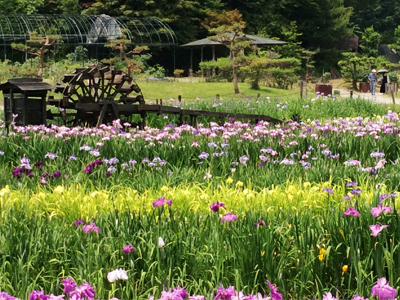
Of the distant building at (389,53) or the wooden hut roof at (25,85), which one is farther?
the distant building at (389,53)

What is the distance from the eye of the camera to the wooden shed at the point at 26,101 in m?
9.71

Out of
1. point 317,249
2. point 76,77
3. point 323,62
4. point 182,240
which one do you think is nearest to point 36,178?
point 182,240

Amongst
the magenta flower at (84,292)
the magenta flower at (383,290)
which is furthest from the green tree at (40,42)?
the magenta flower at (383,290)

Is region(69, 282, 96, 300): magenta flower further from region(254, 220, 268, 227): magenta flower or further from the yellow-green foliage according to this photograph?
the yellow-green foliage

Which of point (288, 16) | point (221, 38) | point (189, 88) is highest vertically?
point (288, 16)

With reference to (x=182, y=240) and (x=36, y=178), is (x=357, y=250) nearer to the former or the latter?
(x=182, y=240)

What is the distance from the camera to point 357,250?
116 inches

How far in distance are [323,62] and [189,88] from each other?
2261cm

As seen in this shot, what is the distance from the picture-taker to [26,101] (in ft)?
32.0

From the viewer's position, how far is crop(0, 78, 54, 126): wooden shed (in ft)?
31.9

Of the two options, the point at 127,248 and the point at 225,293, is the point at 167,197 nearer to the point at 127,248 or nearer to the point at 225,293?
the point at 127,248

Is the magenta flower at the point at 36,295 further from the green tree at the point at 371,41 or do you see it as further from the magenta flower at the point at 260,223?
the green tree at the point at 371,41

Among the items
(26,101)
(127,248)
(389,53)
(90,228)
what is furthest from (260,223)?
(389,53)

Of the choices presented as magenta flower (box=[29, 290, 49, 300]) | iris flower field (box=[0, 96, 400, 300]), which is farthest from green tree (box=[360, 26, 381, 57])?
magenta flower (box=[29, 290, 49, 300])
